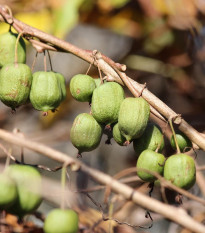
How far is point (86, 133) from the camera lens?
1.58 meters

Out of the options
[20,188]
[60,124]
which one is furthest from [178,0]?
[20,188]

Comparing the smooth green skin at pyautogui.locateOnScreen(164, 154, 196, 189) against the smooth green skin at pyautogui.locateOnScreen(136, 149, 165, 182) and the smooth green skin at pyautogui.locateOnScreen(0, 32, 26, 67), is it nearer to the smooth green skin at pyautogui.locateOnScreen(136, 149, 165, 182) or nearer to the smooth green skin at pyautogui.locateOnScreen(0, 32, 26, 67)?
the smooth green skin at pyautogui.locateOnScreen(136, 149, 165, 182)

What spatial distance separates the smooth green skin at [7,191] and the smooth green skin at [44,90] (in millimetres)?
357

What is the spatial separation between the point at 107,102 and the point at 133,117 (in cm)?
11

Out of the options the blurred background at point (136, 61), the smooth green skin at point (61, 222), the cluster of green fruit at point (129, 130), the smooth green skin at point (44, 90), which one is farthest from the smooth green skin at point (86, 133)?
the blurred background at point (136, 61)

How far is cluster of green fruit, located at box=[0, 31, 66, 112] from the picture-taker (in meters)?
1.61

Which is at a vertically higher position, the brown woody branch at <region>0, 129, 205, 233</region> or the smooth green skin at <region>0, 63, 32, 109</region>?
the smooth green skin at <region>0, 63, 32, 109</region>

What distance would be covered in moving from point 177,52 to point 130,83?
5.20 ft

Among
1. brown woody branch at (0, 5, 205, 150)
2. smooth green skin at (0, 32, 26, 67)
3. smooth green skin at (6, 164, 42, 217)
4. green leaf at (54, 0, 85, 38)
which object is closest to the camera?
smooth green skin at (6, 164, 42, 217)

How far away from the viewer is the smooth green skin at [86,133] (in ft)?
5.21

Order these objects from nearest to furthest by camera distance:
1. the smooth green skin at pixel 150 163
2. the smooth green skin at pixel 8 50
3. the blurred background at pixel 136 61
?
the smooth green skin at pixel 150 163, the smooth green skin at pixel 8 50, the blurred background at pixel 136 61

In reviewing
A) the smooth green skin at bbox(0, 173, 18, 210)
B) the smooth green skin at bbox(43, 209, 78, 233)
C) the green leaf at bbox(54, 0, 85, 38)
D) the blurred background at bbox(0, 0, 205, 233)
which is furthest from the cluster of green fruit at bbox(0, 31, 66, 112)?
the blurred background at bbox(0, 0, 205, 233)

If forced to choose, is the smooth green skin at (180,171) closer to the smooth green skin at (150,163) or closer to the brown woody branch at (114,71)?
the smooth green skin at (150,163)

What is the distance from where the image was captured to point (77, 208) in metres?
2.07
